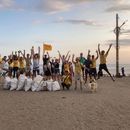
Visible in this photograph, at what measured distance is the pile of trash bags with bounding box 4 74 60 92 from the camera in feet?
79.8

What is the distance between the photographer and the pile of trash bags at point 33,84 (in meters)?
24.3

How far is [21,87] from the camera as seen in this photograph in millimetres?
24984

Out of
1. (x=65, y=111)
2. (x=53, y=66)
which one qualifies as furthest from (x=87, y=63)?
(x=65, y=111)

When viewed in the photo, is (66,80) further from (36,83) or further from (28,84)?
(28,84)

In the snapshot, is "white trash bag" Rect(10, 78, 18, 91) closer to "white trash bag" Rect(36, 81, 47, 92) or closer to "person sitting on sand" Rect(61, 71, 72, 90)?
"white trash bag" Rect(36, 81, 47, 92)

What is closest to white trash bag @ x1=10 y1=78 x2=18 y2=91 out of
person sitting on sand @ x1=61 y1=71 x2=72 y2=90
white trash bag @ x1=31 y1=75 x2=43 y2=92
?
white trash bag @ x1=31 y1=75 x2=43 y2=92

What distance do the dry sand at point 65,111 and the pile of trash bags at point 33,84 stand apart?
1388 millimetres

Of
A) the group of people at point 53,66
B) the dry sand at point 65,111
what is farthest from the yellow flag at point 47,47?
the dry sand at point 65,111

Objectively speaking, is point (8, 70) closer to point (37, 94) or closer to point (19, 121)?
point (37, 94)

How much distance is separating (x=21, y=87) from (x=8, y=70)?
3058mm

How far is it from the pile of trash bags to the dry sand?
54.6 inches

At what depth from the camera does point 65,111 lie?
656 inches

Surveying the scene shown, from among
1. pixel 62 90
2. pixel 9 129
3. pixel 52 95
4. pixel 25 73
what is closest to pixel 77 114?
pixel 9 129

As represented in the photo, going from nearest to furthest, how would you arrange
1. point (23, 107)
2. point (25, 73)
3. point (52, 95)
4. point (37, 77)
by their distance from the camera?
point (23, 107) → point (52, 95) → point (37, 77) → point (25, 73)
